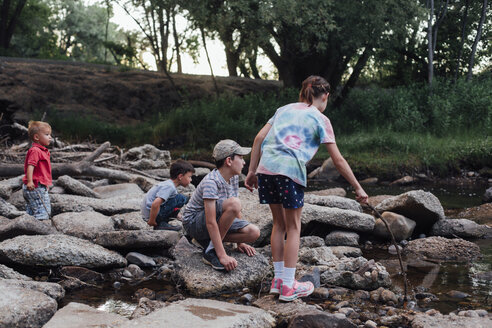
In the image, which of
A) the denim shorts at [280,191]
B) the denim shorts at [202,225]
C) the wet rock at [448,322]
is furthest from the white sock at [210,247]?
the wet rock at [448,322]

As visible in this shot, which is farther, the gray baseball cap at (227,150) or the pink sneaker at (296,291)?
the gray baseball cap at (227,150)

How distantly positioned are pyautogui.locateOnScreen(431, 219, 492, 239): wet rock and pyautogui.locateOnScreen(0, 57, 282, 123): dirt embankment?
13407 mm

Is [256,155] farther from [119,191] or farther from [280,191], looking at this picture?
[119,191]

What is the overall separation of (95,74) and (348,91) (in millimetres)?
9462

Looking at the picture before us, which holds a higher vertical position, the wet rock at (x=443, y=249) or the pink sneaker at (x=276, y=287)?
the pink sneaker at (x=276, y=287)

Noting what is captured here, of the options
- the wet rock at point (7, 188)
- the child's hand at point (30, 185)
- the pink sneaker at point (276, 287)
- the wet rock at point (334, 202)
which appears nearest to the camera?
the pink sneaker at point (276, 287)

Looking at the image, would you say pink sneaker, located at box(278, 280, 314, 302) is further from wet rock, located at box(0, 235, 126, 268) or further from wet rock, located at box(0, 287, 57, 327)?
wet rock, located at box(0, 235, 126, 268)

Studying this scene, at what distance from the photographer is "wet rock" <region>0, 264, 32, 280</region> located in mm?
4414

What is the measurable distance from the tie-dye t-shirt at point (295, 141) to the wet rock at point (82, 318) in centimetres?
151

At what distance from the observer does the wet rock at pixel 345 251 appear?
5.73 m

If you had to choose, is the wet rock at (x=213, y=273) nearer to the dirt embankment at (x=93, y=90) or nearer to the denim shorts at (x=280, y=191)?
the denim shorts at (x=280, y=191)

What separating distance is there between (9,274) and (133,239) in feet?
4.02

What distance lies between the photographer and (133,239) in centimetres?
530

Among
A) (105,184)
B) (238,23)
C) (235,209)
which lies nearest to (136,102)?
(238,23)
